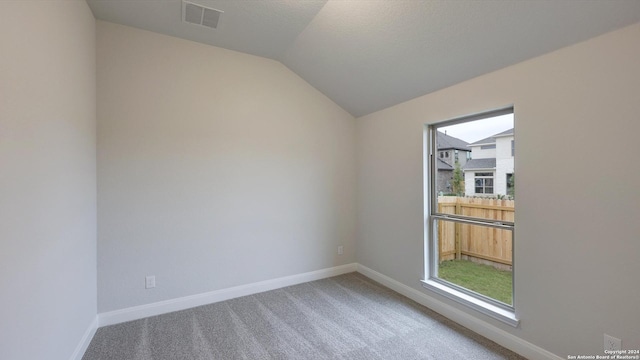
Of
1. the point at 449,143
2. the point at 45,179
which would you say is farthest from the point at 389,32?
the point at 45,179

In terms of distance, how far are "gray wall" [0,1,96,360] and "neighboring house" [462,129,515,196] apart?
3.23 m

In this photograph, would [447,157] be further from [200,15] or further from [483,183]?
[200,15]

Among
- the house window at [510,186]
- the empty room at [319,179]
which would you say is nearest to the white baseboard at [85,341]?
the empty room at [319,179]

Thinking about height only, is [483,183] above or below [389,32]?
below

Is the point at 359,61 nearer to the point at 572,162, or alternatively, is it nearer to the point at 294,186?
the point at 294,186

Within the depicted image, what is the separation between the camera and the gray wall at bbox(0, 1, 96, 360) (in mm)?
1293

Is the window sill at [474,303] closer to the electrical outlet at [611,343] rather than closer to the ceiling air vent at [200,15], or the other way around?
the electrical outlet at [611,343]

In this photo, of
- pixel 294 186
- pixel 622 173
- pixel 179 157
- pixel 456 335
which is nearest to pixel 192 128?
pixel 179 157

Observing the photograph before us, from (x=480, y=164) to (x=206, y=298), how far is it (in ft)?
10.5

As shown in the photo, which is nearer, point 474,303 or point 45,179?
point 45,179

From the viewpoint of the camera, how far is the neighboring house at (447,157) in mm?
2901

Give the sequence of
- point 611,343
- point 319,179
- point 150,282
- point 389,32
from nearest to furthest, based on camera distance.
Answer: point 611,343 < point 389,32 < point 150,282 < point 319,179

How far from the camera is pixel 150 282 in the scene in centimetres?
284

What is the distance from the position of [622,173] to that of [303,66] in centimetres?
302
